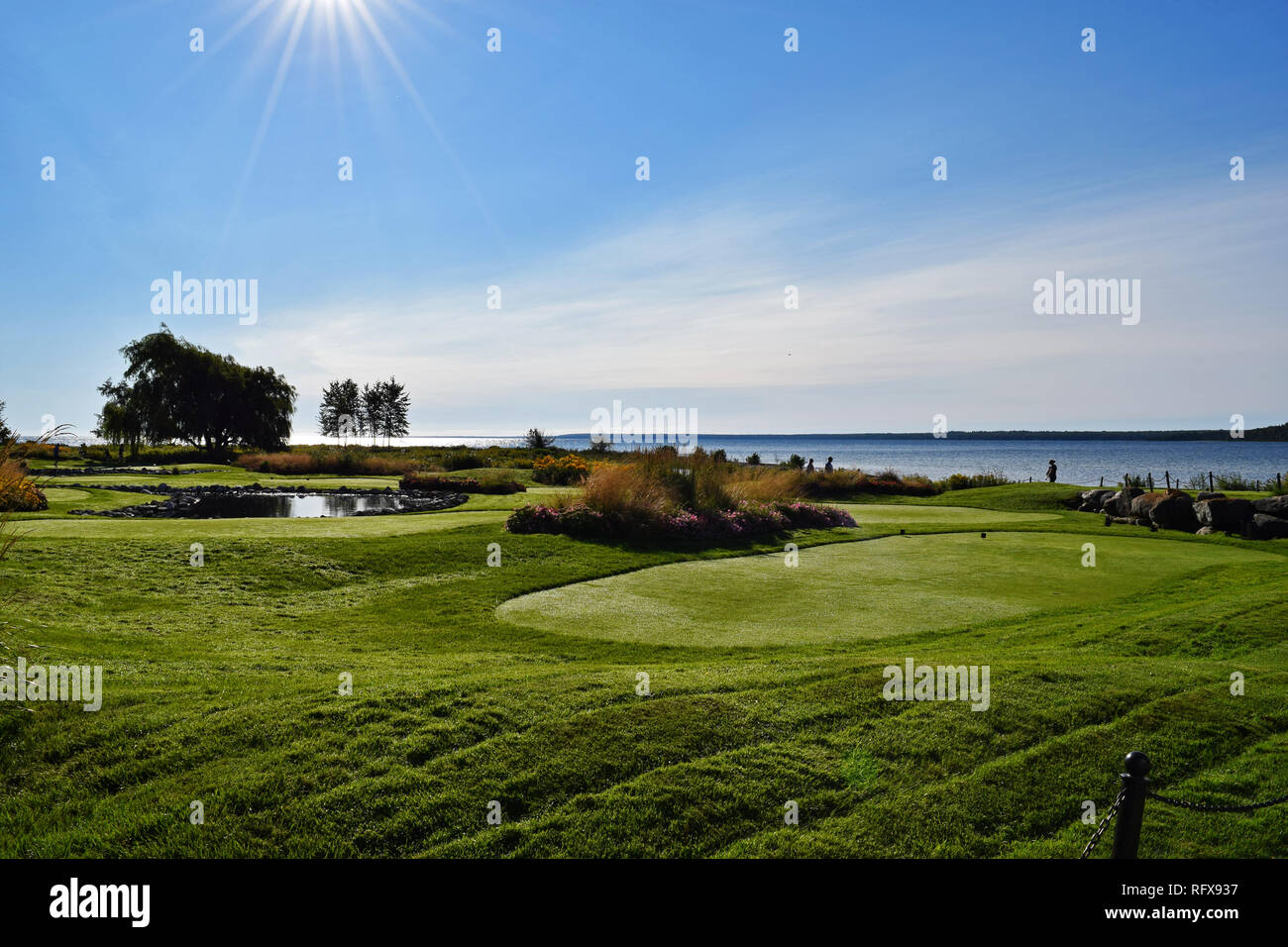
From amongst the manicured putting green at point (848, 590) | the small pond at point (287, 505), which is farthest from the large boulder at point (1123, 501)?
the small pond at point (287, 505)

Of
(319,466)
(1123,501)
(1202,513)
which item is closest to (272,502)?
(319,466)

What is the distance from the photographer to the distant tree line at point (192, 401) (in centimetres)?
4425

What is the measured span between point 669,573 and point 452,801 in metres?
9.20

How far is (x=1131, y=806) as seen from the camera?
133 inches

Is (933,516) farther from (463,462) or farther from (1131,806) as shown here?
(463,462)

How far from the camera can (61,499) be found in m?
19.3

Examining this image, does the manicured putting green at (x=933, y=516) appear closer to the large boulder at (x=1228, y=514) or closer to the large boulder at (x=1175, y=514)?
the large boulder at (x=1175, y=514)

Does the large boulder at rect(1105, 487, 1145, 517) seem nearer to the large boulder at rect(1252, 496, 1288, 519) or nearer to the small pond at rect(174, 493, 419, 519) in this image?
the large boulder at rect(1252, 496, 1288, 519)

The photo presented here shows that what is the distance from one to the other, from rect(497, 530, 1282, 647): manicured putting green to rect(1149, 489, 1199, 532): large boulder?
5.75 meters

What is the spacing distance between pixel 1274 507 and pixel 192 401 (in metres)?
53.3

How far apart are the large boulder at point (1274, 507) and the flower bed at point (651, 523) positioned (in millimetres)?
13840

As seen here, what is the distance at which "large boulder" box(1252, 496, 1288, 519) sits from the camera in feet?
65.1
